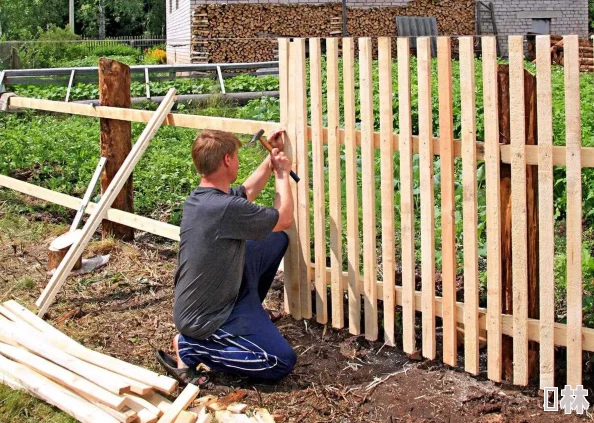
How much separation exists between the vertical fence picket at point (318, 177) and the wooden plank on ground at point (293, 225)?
0.13m

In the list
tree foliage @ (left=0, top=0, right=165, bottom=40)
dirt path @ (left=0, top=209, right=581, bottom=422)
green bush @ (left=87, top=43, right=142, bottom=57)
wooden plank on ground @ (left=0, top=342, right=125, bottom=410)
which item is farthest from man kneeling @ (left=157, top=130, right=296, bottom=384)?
tree foliage @ (left=0, top=0, right=165, bottom=40)

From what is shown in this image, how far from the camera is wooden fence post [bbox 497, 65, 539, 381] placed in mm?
3820

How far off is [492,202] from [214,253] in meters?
1.39

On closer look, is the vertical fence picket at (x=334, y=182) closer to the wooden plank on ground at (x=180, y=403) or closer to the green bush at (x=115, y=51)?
the wooden plank on ground at (x=180, y=403)

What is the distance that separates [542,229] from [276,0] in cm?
2042

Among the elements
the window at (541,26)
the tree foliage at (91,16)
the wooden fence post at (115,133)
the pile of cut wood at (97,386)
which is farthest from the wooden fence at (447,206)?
the tree foliage at (91,16)

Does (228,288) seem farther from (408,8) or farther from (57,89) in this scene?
(408,8)

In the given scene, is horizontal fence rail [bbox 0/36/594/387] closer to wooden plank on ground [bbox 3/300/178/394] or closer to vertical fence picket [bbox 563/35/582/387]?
vertical fence picket [bbox 563/35/582/387]

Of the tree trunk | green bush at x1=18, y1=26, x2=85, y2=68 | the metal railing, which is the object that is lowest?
the metal railing

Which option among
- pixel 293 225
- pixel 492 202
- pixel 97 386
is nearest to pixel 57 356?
pixel 97 386

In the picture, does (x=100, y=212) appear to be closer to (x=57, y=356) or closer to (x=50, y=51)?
(x=57, y=356)

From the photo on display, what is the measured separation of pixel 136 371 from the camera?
13.5 ft

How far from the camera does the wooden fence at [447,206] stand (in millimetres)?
3719

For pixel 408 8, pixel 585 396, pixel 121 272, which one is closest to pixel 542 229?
pixel 585 396
